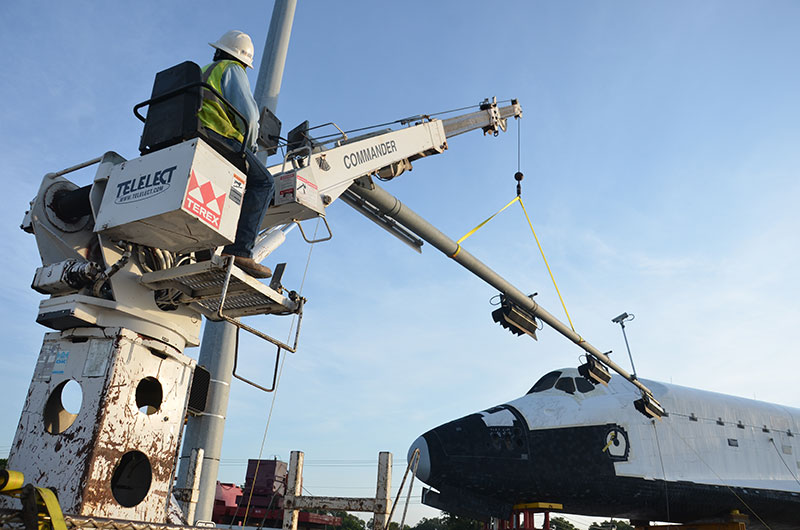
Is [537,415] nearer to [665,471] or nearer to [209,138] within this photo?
[665,471]

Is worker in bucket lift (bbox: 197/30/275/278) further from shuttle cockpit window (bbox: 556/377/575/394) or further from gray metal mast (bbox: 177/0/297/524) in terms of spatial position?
shuttle cockpit window (bbox: 556/377/575/394)

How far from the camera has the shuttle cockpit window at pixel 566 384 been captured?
15.5 metres

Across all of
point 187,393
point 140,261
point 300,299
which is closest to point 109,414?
point 187,393

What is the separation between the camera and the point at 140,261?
462 centimetres

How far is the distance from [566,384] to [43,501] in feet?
46.7

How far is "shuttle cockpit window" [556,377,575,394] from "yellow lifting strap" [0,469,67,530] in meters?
14.0

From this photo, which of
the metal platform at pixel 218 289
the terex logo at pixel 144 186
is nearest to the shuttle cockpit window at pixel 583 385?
the metal platform at pixel 218 289

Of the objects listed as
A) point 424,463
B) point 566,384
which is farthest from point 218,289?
point 566,384

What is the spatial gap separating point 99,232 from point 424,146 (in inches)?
220

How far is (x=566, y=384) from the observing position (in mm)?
15664

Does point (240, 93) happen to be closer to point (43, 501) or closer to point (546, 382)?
point (43, 501)

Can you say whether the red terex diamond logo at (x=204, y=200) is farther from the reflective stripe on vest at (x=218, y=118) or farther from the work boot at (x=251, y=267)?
the reflective stripe on vest at (x=218, y=118)

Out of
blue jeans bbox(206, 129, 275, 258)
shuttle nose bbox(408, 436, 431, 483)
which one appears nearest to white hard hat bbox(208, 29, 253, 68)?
blue jeans bbox(206, 129, 275, 258)

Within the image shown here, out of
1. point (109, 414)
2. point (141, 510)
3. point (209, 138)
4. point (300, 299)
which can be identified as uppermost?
point (209, 138)
